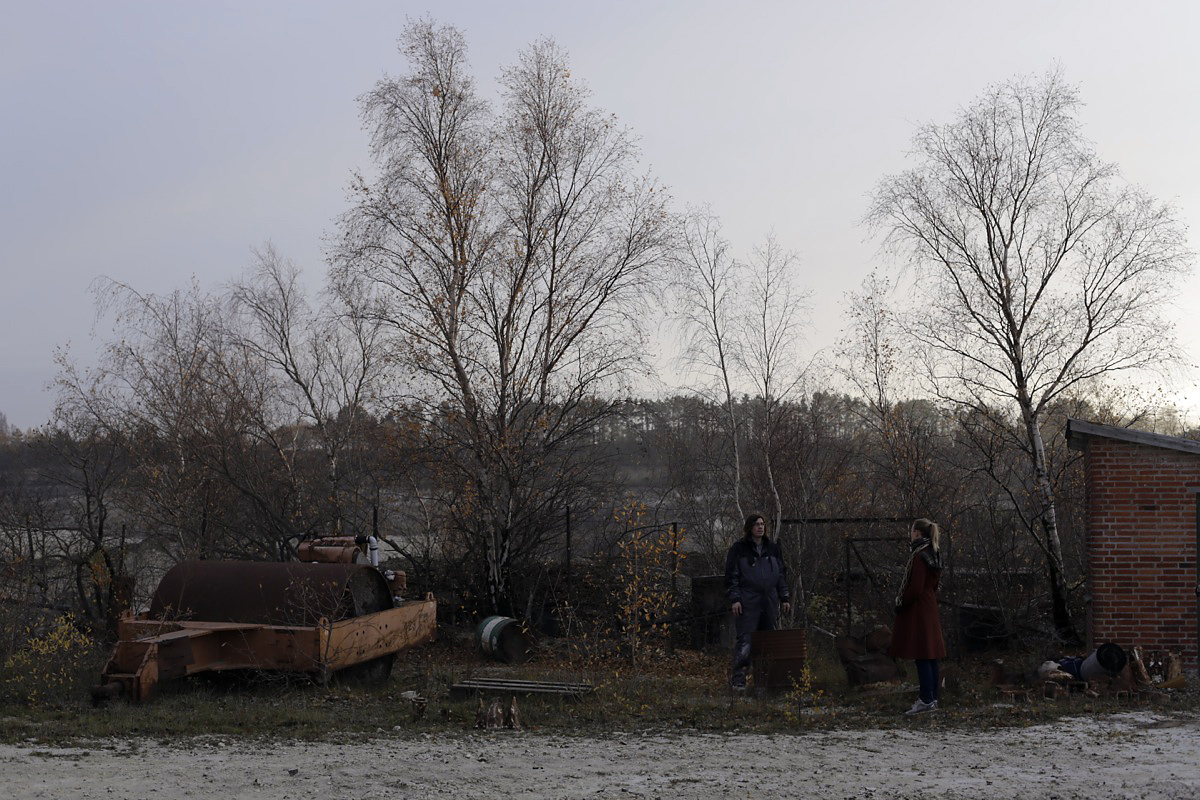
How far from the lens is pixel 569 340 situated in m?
17.3

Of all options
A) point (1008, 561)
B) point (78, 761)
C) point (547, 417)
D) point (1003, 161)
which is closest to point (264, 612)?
point (78, 761)

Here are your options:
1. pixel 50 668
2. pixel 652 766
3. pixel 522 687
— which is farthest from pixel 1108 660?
pixel 50 668

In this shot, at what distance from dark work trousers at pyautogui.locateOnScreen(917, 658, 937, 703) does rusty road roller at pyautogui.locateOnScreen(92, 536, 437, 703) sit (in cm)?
563

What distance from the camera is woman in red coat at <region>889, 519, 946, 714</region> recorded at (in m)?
9.43

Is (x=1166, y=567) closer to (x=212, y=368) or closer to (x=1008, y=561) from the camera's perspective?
(x=1008, y=561)

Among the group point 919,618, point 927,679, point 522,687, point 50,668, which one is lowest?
point 50,668

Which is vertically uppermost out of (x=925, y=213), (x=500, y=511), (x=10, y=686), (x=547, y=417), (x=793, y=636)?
(x=925, y=213)

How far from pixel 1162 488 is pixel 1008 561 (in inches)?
172

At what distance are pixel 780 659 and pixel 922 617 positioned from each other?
150 centimetres

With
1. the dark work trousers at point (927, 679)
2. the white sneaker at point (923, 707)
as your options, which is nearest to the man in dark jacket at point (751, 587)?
the dark work trousers at point (927, 679)

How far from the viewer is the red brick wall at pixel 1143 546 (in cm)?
1169

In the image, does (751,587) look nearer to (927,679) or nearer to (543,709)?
(927,679)

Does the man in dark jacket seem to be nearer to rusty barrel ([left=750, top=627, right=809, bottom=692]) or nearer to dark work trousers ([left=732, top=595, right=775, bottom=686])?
dark work trousers ([left=732, top=595, right=775, bottom=686])

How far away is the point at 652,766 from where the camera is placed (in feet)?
23.9
